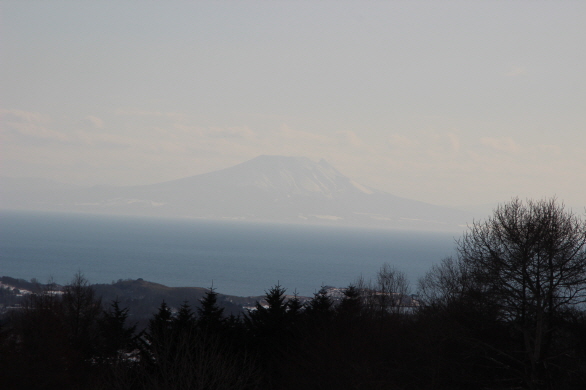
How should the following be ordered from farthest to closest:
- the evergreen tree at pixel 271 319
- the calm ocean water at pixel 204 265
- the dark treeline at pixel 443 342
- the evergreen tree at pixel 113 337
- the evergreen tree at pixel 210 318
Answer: the calm ocean water at pixel 204 265 < the evergreen tree at pixel 113 337 < the evergreen tree at pixel 271 319 < the evergreen tree at pixel 210 318 < the dark treeline at pixel 443 342

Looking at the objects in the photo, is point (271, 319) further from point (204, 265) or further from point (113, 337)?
point (204, 265)

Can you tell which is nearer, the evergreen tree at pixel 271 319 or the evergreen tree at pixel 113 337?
the evergreen tree at pixel 271 319

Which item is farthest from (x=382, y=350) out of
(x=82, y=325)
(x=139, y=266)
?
(x=139, y=266)

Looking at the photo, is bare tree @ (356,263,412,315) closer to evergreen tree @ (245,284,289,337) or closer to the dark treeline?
evergreen tree @ (245,284,289,337)

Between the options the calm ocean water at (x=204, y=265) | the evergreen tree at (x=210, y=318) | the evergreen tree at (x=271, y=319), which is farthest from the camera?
the calm ocean water at (x=204, y=265)

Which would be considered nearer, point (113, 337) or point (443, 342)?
point (443, 342)

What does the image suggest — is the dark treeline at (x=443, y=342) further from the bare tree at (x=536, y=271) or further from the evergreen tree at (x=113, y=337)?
the evergreen tree at (x=113, y=337)

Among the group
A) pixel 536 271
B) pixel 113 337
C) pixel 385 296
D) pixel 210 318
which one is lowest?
pixel 113 337

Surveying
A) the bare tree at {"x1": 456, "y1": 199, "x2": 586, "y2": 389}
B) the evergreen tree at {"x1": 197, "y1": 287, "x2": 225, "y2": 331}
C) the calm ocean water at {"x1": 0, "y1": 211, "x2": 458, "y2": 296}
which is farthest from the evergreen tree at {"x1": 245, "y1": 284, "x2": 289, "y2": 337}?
the calm ocean water at {"x1": 0, "y1": 211, "x2": 458, "y2": 296}

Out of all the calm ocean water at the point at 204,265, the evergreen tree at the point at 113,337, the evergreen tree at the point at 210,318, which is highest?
the evergreen tree at the point at 210,318

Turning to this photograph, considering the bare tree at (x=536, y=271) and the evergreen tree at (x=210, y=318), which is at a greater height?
the bare tree at (x=536, y=271)

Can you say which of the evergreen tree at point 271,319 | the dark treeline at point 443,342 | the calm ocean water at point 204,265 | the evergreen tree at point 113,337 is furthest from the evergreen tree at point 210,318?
the calm ocean water at point 204,265

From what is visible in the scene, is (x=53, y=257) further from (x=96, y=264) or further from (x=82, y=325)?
(x=82, y=325)

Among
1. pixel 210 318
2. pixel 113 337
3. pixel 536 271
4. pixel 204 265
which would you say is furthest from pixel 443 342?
pixel 204 265
